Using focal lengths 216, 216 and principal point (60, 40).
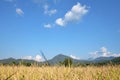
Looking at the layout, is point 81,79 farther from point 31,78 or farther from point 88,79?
point 31,78

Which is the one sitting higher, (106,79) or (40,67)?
(40,67)

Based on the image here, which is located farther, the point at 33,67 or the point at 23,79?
the point at 33,67

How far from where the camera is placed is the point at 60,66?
16.3 ft

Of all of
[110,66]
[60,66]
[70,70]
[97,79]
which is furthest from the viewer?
[110,66]

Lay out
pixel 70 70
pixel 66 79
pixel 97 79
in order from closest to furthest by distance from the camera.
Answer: pixel 66 79, pixel 97 79, pixel 70 70

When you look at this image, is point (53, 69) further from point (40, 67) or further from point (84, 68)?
point (84, 68)

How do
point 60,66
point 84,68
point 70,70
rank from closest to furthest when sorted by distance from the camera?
point 70,70 → point 60,66 → point 84,68

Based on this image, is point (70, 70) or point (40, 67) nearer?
point (70, 70)

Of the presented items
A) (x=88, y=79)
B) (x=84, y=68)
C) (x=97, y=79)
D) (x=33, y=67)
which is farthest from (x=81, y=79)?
(x=84, y=68)

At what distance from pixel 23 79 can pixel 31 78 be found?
15cm

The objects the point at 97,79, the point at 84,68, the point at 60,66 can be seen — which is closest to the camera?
the point at 97,79

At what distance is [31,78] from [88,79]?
3.17 ft


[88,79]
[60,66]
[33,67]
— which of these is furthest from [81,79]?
[33,67]

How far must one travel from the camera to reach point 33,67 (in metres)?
5.01
